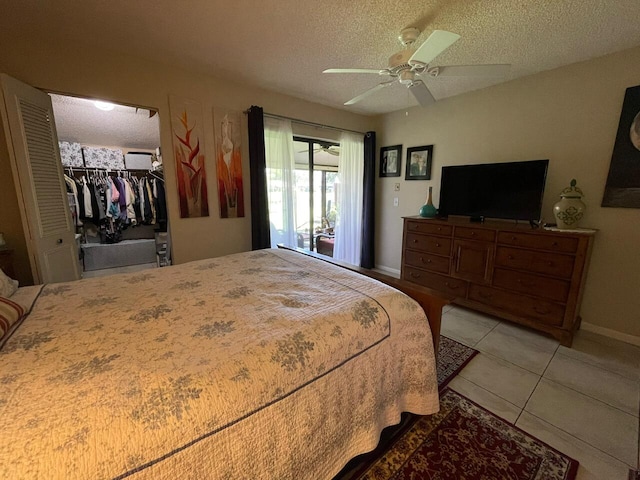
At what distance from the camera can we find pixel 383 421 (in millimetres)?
1238

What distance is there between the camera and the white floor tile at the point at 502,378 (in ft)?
5.59

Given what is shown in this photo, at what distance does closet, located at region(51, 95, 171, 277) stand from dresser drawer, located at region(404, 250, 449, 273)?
12.2 ft

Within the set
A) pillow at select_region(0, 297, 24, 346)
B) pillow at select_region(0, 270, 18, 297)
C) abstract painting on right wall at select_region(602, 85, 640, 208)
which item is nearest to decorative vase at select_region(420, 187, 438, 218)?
abstract painting on right wall at select_region(602, 85, 640, 208)

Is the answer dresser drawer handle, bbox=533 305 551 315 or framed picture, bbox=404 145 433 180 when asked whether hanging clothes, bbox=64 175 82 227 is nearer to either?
framed picture, bbox=404 145 433 180

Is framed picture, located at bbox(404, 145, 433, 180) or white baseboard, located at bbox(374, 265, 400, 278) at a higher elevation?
framed picture, located at bbox(404, 145, 433, 180)

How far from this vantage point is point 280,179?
328 cm

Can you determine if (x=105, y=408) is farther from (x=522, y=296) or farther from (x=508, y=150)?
(x=508, y=150)

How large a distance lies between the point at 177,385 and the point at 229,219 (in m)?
2.42

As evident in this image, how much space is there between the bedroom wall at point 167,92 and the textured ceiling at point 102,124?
0.50 meters

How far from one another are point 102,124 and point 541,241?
533 centimetres

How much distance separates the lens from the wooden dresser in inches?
83.8

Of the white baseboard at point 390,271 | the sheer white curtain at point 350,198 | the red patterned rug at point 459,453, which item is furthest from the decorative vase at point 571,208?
the sheer white curtain at point 350,198

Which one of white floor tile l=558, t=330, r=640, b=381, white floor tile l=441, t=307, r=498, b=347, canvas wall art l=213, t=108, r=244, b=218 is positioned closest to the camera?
white floor tile l=558, t=330, r=640, b=381

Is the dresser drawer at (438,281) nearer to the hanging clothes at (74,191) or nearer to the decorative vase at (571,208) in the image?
the decorative vase at (571,208)
